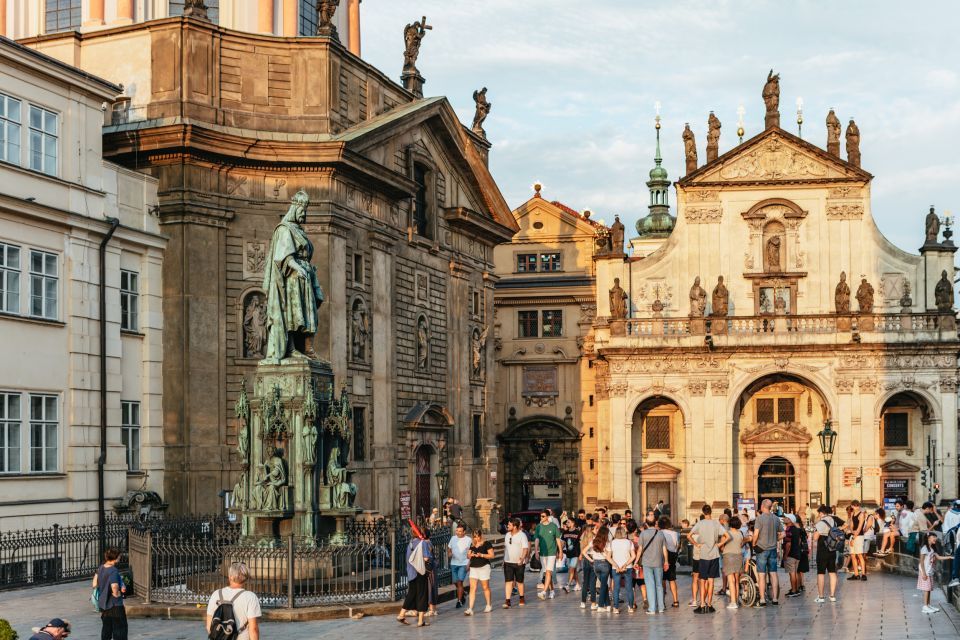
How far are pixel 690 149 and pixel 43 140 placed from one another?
40478 millimetres

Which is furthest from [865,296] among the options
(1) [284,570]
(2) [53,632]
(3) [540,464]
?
Answer: (2) [53,632]

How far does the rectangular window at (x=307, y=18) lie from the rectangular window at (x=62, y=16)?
711 cm

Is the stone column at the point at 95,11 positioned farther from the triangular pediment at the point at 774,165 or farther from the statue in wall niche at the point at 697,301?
the statue in wall niche at the point at 697,301

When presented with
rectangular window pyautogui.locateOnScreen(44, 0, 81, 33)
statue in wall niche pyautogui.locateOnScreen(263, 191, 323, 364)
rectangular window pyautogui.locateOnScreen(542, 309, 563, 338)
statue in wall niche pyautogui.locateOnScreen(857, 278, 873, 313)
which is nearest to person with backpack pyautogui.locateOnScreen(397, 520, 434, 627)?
statue in wall niche pyautogui.locateOnScreen(263, 191, 323, 364)

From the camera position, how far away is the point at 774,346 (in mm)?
64125

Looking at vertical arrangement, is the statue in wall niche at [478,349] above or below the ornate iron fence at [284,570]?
above

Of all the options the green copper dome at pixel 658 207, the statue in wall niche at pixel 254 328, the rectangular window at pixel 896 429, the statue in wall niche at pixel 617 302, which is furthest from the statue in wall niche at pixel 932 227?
the statue in wall niche at pixel 254 328

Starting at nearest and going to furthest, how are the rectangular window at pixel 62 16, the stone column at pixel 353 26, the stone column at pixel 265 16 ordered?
the rectangular window at pixel 62 16
the stone column at pixel 265 16
the stone column at pixel 353 26

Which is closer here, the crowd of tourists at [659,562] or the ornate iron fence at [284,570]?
the ornate iron fence at [284,570]

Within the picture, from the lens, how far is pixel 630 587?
80.5 ft

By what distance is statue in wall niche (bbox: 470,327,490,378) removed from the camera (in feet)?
173

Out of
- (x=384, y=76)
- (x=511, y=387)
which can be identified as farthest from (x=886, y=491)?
(x=384, y=76)

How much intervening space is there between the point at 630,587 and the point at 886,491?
141 ft

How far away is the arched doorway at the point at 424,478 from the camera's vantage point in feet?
153
